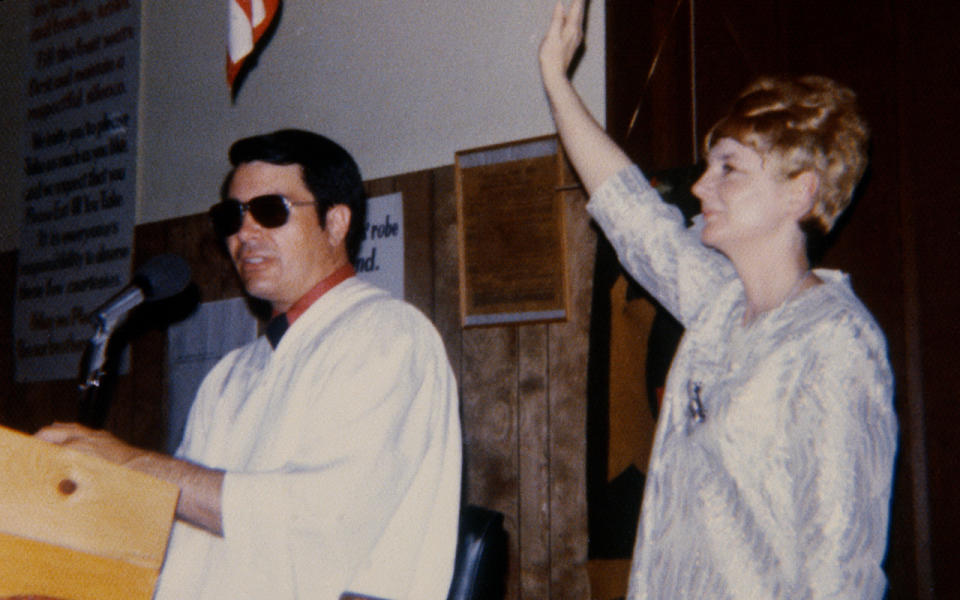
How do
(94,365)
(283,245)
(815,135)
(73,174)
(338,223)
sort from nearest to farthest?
1. (815,135)
2. (94,365)
3. (283,245)
4. (338,223)
5. (73,174)

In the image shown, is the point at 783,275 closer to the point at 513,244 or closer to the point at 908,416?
the point at 908,416

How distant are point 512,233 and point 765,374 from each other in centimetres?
154

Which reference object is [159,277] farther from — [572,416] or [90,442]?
[572,416]

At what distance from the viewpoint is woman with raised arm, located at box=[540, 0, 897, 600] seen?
149 cm

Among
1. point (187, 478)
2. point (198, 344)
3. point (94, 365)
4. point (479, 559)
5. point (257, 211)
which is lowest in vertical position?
point (479, 559)

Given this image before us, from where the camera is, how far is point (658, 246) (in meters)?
2.03

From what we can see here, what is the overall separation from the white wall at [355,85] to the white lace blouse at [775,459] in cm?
135

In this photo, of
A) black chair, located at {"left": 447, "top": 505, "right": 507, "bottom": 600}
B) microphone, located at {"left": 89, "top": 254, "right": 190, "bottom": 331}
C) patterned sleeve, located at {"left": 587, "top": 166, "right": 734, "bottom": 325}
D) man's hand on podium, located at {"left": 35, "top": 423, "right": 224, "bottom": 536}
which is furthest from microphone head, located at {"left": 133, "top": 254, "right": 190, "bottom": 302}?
patterned sleeve, located at {"left": 587, "top": 166, "right": 734, "bottom": 325}

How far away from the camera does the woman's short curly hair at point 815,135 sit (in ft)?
5.82

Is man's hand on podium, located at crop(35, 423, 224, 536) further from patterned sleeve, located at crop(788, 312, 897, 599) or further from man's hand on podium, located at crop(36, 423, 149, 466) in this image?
patterned sleeve, located at crop(788, 312, 897, 599)

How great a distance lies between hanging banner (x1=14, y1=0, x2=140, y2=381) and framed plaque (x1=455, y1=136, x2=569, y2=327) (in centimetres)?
208

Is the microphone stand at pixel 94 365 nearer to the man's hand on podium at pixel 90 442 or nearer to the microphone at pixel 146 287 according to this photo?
the microphone at pixel 146 287

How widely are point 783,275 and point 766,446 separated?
1.29 ft

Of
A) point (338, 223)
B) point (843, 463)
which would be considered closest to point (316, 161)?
point (338, 223)
